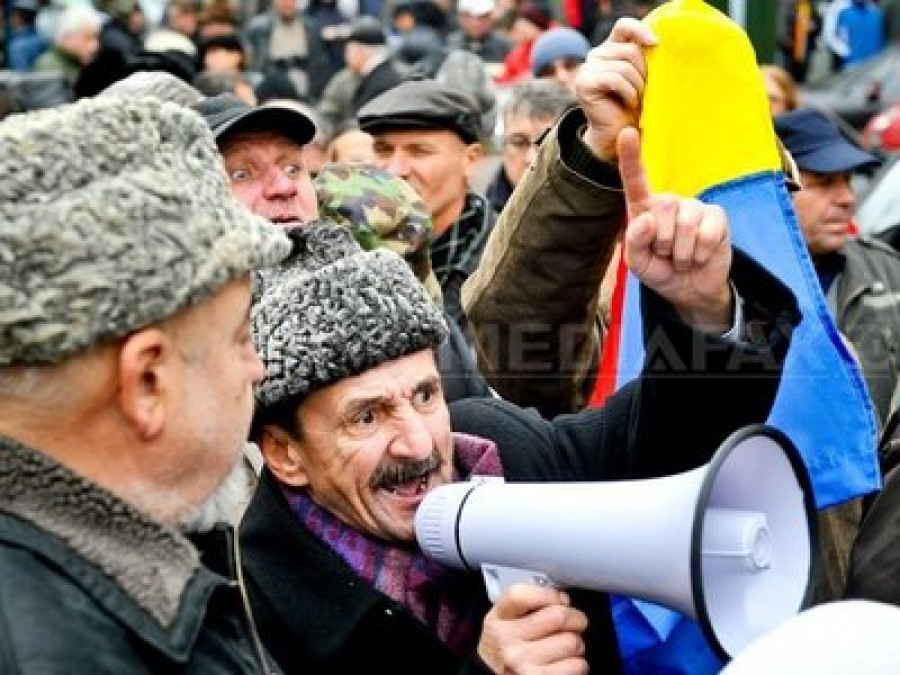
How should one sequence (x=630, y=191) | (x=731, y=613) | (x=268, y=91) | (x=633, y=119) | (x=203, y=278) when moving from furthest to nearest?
(x=268, y=91), (x=633, y=119), (x=630, y=191), (x=731, y=613), (x=203, y=278)

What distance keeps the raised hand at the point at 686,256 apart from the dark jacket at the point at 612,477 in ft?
0.15

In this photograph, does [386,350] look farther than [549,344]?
No

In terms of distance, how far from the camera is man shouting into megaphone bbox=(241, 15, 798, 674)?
2.77m

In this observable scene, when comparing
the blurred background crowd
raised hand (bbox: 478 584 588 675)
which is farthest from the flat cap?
raised hand (bbox: 478 584 588 675)

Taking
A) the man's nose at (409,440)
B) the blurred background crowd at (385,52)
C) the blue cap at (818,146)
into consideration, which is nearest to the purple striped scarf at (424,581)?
the man's nose at (409,440)

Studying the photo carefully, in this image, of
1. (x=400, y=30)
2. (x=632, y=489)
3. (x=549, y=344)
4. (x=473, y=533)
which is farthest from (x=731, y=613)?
(x=400, y=30)

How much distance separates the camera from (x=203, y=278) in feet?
6.71

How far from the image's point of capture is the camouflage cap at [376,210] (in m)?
4.49

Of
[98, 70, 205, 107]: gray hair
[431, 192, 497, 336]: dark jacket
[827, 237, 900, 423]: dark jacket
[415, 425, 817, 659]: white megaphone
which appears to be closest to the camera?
[415, 425, 817, 659]: white megaphone

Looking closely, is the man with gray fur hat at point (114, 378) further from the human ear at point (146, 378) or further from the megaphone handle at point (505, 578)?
the megaphone handle at point (505, 578)

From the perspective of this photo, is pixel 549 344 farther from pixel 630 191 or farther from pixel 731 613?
pixel 731 613

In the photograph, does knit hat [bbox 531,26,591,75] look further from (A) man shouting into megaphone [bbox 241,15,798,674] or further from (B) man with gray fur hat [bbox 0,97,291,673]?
(B) man with gray fur hat [bbox 0,97,291,673]

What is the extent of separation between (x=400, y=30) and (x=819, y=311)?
14.7 m

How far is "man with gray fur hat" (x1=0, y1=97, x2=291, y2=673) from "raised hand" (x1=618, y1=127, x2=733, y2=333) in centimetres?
72
